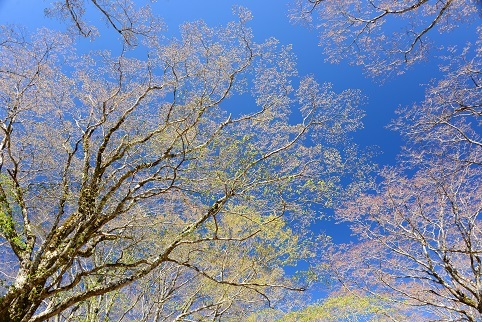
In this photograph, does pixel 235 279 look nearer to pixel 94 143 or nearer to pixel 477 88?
pixel 94 143

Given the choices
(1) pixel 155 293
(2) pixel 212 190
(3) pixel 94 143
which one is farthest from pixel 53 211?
(1) pixel 155 293

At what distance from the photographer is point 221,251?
774 centimetres

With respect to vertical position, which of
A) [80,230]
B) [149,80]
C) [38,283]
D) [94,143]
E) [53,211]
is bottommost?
[38,283]

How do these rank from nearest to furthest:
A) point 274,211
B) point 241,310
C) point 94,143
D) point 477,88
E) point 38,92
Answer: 1. point 477,88
2. point 274,211
3. point 94,143
4. point 38,92
5. point 241,310

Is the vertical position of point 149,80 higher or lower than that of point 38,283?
higher

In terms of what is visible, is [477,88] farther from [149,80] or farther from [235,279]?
[235,279]

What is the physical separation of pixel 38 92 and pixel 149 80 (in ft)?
7.55

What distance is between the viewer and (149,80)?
6066 millimetres

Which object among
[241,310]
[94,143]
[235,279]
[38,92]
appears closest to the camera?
[94,143]

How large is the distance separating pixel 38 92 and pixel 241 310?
7.24 m

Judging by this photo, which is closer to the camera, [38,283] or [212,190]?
[38,283]

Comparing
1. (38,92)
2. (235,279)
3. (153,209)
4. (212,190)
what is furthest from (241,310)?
(38,92)

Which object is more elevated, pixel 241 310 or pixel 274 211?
pixel 274 211

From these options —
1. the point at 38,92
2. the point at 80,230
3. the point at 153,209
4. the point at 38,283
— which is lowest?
the point at 38,283
